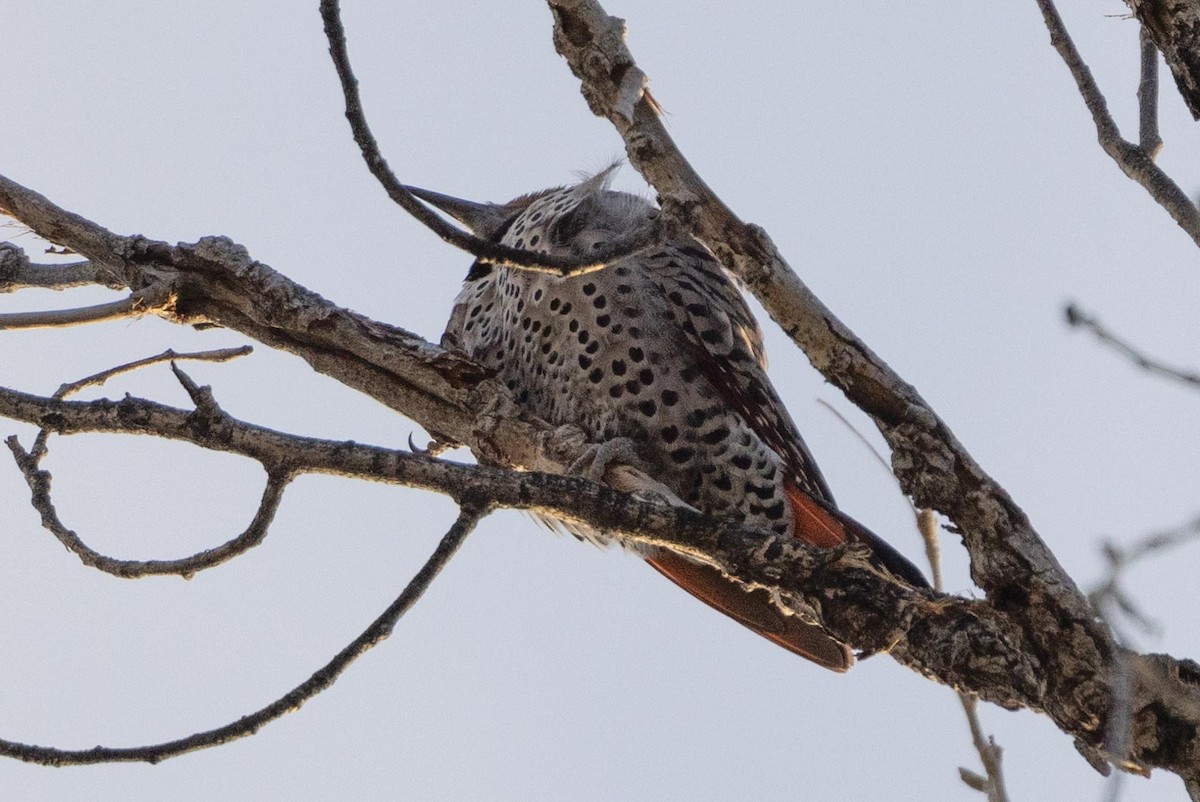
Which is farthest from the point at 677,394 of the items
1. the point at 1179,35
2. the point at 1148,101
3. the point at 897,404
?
the point at 1179,35

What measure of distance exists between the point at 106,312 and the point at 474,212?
2.04 m

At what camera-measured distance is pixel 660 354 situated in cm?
401

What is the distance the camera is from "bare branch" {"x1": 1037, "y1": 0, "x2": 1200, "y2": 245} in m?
2.21

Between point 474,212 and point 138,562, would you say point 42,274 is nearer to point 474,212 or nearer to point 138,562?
point 138,562

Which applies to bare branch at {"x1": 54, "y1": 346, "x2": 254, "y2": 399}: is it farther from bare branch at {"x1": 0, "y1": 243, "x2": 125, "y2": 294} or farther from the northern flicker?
the northern flicker

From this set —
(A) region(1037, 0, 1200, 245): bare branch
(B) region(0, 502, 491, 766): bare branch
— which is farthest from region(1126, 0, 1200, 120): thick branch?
(B) region(0, 502, 491, 766): bare branch

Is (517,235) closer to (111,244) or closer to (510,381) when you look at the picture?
(510,381)

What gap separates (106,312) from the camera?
334 centimetres

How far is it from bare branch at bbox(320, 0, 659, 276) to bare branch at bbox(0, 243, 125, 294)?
1288 millimetres

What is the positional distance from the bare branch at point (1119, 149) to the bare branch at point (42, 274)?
7.73 feet

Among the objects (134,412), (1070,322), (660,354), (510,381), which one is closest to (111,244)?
(134,412)

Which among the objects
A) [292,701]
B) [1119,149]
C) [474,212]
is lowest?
[292,701]

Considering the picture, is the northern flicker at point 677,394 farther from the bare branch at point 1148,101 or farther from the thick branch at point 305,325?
the bare branch at point 1148,101

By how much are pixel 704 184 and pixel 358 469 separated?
85 centimetres
